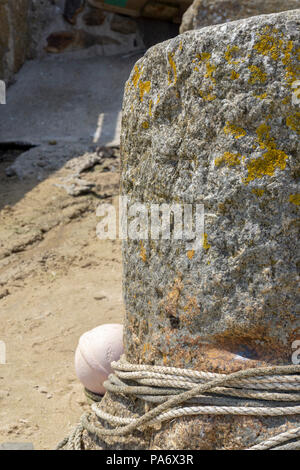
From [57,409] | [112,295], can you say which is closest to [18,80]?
[112,295]

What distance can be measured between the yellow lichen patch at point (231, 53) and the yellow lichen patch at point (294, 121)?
195 mm

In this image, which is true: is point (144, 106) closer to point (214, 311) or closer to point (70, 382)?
point (214, 311)

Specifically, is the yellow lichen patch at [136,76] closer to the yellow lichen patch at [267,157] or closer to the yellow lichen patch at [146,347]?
the yellow lichen patch at [267,157]

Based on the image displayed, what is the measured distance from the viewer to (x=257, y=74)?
1.26 metres

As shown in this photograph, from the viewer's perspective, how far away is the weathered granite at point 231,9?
418cm

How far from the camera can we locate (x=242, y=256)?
52.2 inches

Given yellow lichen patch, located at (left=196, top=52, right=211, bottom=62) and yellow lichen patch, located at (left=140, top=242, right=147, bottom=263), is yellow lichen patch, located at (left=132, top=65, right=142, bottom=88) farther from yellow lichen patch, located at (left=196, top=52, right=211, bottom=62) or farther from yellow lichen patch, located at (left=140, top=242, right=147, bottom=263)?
yellow lichen patch, located at (left=140, top=242, right=147, bottom=263)

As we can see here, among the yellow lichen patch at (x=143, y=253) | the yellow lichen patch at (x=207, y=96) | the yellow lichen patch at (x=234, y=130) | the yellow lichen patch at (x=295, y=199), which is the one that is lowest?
the yellow lichen patch at (x=143, y=253)

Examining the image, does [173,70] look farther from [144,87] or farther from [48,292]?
[48,292]


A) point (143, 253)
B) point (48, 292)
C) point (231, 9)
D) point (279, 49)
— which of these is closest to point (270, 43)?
point (279, 49)

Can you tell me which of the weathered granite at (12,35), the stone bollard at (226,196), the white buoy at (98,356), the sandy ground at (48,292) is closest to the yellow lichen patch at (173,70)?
the stone bollard at (226,196)

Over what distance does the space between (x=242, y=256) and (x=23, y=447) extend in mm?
1367

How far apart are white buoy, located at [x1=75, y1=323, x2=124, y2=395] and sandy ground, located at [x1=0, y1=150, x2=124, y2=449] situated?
0.20 m

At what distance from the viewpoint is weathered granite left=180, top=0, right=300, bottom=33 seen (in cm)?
418
